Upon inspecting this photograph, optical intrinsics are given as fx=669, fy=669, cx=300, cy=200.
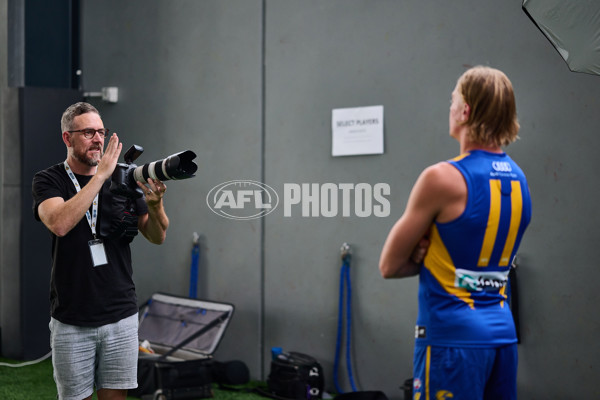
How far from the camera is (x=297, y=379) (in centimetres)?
363

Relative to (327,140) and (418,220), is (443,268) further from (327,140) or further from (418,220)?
(327,140)

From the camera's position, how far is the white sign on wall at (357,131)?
3742 mm

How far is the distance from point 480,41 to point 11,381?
10.8 ft

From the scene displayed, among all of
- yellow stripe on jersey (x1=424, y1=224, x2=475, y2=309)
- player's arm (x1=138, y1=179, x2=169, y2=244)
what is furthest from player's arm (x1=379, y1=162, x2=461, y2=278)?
player's arm (x1=138, y1=179, x2=169, y2=244)

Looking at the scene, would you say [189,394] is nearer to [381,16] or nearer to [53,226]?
[53,226]

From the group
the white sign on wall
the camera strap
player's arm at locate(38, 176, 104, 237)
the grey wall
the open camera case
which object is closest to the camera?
player's arm at locate(38, 176, 104, 237)

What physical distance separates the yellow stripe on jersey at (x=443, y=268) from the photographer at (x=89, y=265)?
113 cm

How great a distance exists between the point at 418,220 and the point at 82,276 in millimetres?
1247

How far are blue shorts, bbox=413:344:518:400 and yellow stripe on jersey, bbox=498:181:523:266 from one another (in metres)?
0.22

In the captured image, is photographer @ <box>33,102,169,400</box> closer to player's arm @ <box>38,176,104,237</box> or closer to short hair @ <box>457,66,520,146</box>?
player's arm @ <box>38,176,104,237</box>

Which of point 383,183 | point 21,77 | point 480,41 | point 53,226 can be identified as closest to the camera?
point 53,226

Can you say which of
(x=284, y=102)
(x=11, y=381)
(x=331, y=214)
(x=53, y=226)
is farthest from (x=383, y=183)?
(x=11, y=381)

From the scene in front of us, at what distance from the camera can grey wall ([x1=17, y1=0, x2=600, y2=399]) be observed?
3262 mm

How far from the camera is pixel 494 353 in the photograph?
1550 mm
